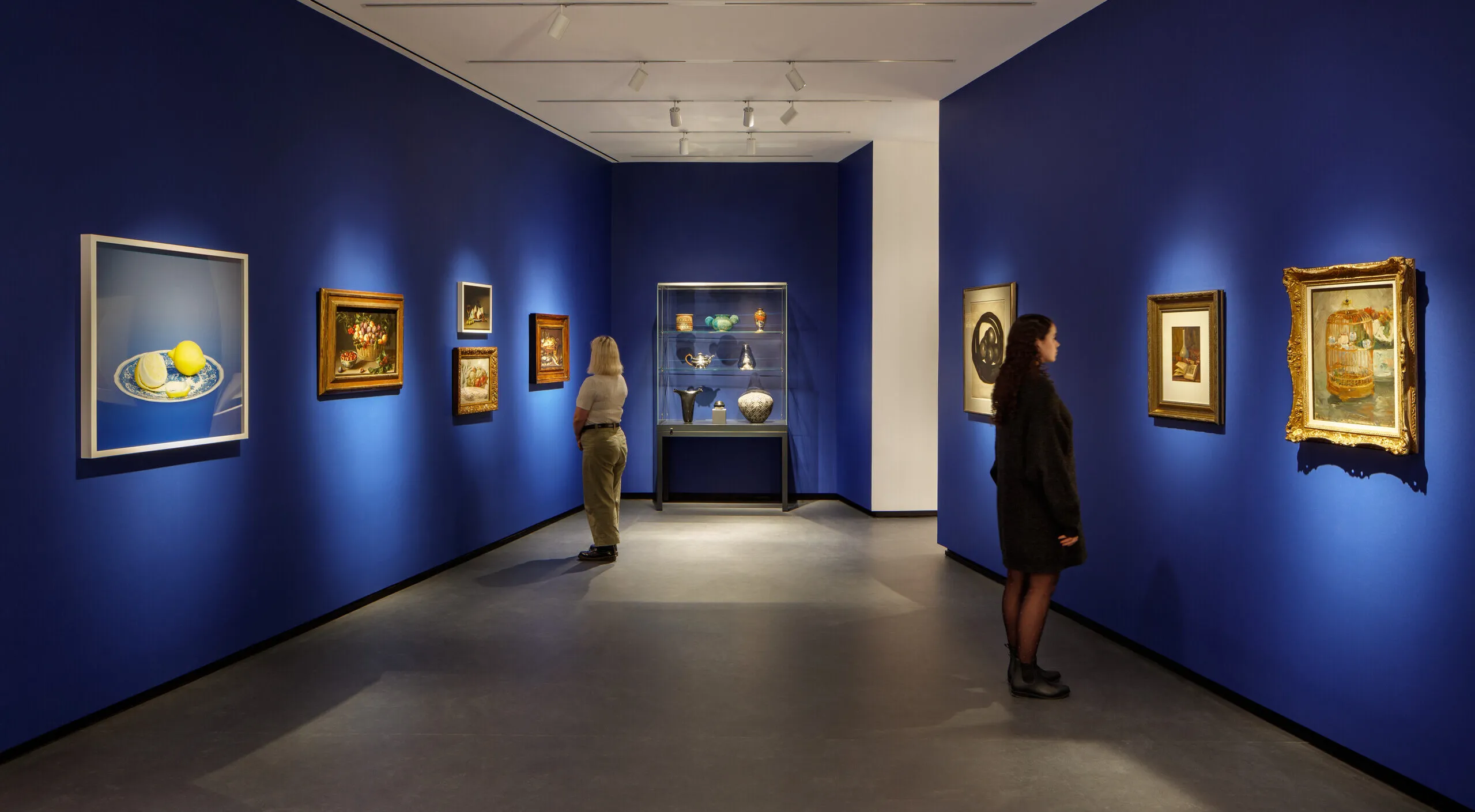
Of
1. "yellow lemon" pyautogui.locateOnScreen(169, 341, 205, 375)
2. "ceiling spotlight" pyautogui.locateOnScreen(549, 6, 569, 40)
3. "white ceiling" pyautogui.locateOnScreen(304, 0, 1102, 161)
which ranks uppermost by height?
"white ceiling" pyautogui.locateOnScreen(304, 0, 1102, 161)

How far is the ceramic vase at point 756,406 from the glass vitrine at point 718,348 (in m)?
0.20

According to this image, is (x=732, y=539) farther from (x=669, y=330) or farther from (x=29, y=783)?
(x=29, y=783)

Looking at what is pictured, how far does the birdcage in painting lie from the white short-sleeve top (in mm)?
4897

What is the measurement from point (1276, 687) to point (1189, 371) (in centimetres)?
147

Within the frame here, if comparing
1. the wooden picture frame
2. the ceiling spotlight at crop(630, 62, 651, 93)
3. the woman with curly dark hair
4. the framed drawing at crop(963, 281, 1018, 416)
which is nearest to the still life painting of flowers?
the woman with curly dark hair

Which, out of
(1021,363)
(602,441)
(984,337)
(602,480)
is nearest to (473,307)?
(602,441)

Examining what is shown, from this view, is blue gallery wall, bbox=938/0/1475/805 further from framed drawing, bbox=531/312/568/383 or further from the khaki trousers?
framed drawing, bbox=531/312/568/383

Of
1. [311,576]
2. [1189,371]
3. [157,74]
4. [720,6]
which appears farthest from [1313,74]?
[311,576]

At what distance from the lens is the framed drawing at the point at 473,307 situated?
7.45m

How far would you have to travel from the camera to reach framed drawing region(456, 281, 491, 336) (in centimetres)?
745

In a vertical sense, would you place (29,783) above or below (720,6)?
below

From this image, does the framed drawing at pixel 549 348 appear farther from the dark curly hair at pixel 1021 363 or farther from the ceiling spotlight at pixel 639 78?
the dark curly hair at pixel 1021 363

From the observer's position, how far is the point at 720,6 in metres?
5.70

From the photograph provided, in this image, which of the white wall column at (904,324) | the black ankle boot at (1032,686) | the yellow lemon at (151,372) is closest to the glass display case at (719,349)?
the white wall column at (904,324)
